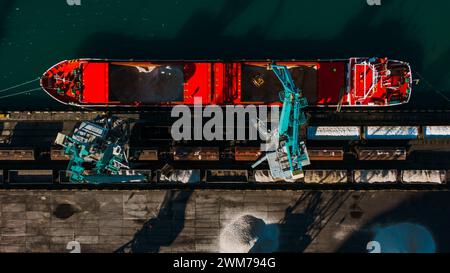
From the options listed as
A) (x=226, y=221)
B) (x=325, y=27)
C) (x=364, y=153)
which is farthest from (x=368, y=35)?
(x=226, y=221)

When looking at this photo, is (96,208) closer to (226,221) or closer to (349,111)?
(226,221)

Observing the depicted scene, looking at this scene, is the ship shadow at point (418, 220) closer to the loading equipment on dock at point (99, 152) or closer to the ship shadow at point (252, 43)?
the ship shadow at point (252, 43)

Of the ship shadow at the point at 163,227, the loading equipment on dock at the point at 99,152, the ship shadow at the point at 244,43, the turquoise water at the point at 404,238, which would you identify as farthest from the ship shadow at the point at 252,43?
the turquoise water at the point at 404,238

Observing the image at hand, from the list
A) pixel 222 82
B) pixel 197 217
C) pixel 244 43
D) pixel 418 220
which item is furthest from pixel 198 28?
pixel 418 220

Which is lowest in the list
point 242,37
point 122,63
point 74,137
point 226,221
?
point 226,221

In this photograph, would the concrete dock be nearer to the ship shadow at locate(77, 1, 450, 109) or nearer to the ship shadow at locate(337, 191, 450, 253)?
the ship shadow at locate(337, 191, 450, 253)

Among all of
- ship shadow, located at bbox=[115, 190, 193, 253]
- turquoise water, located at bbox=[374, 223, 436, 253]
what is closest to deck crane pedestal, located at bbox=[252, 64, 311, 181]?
ship shadow, located at bbox=[115, 190, 193, 253]

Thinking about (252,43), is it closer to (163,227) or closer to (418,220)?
(163,227)
